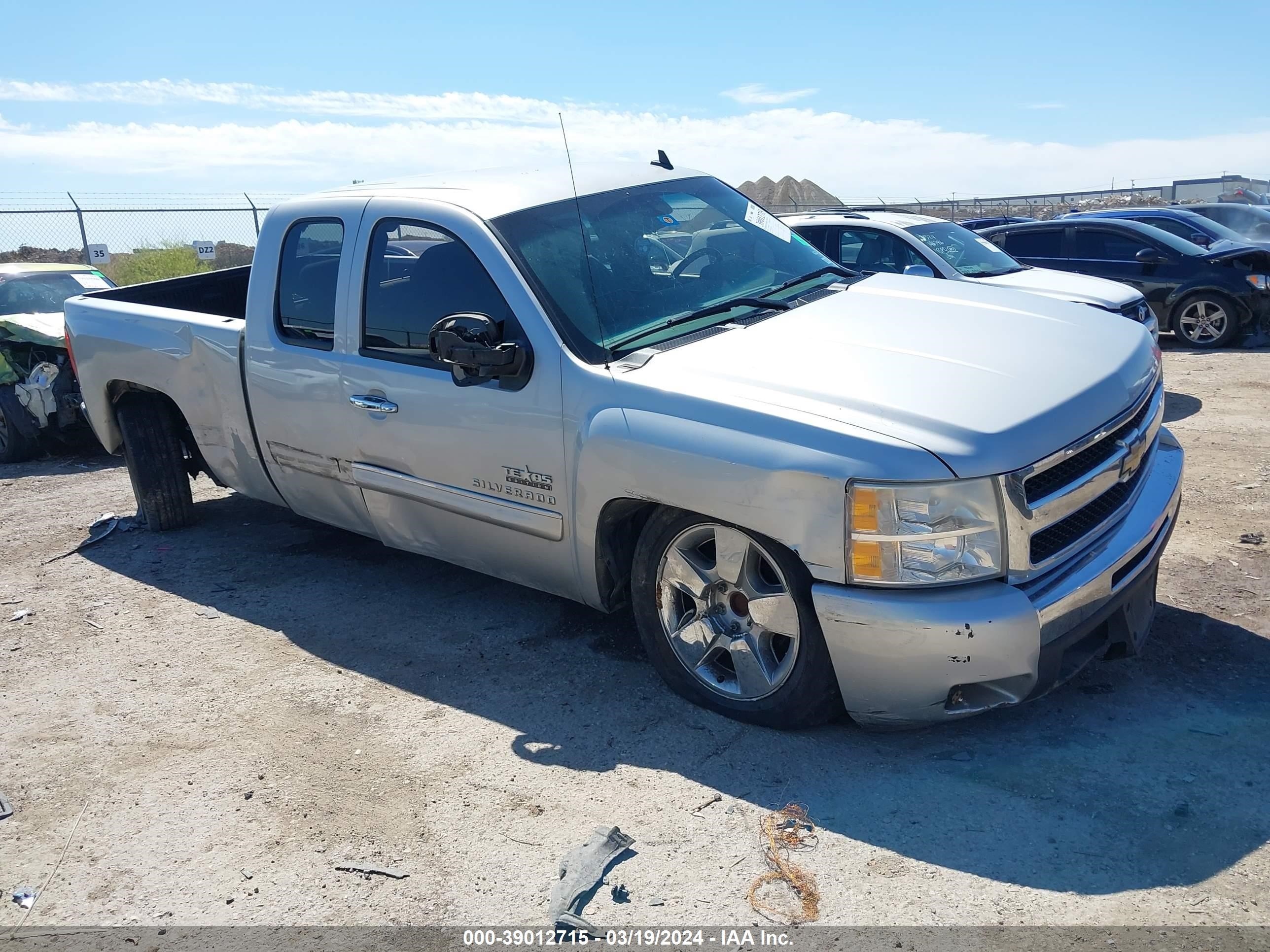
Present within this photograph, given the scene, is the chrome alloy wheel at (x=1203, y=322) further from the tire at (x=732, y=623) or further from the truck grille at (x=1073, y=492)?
the tire at (x=732, y=623)

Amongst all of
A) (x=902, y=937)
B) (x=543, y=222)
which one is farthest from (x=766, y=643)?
(x=543, y=222)

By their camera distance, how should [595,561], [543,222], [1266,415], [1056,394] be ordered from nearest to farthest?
[1056,394] < [595,561] < [543,222] < [1266,415]

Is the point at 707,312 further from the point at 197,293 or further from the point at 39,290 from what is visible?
the point at 39,290

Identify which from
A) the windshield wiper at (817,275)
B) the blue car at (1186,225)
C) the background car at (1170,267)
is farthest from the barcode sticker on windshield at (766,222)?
the blue car at (1186,225)

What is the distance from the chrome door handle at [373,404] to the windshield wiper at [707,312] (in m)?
1.10

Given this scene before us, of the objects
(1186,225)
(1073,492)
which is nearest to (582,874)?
(1073,492)

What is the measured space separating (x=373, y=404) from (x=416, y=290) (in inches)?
20.5

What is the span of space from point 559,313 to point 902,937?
2445mm

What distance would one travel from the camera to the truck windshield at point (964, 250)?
956 cm

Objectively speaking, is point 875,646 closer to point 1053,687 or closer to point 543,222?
point 1053,687

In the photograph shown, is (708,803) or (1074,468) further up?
(1074,468)

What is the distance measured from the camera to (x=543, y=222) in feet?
14.4

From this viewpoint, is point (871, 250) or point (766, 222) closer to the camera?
point (766, 222)

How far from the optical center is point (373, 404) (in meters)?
4.58
